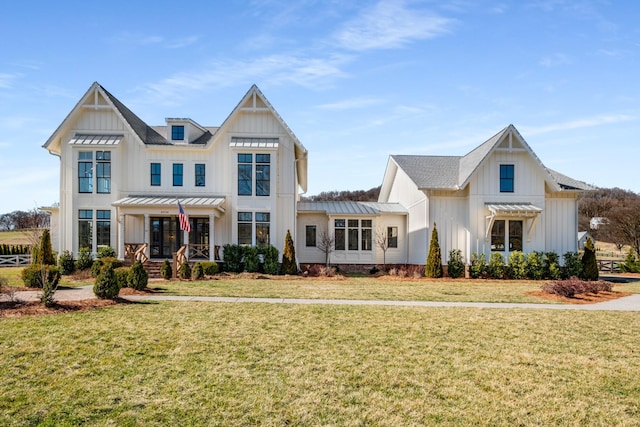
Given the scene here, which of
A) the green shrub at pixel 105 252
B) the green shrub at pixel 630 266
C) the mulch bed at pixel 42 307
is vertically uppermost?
the green shrub at pixel 105 252

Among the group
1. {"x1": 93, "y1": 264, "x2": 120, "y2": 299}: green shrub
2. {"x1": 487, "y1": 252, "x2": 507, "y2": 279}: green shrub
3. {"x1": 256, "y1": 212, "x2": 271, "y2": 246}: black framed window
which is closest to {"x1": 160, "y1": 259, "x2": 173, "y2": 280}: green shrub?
{"x1": 256, "y1": 212, "x2": 271, "y2": 246}: black framed window

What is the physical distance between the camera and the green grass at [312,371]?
558 centimetres

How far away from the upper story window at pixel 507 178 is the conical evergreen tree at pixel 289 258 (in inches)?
475

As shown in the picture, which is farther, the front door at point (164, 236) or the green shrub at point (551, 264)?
the front door at point (164, 236)

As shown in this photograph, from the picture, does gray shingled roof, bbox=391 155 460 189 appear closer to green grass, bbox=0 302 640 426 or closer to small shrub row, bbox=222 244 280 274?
small shrub row, bbox=222 244 280 274

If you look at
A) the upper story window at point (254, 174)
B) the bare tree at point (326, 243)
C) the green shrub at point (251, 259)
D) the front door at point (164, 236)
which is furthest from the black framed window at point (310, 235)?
the front door at point (164, 236)

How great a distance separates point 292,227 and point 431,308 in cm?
1364

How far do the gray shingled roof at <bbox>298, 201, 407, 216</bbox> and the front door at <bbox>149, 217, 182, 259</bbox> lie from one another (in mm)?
7337

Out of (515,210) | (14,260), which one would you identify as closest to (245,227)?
(515,210)

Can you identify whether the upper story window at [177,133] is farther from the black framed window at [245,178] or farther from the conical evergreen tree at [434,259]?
the conical evergreen tree at [434,259]

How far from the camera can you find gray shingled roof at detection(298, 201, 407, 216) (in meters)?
26.8

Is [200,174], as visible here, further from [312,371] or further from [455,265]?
[312,371]

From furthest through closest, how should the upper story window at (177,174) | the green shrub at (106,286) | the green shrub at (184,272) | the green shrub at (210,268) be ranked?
the upper story window at (177,174)
the green shrub at (210,268)
the green shrub at (184,272)
the green shrub at (106,286)

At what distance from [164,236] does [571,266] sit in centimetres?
2259
